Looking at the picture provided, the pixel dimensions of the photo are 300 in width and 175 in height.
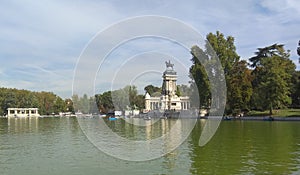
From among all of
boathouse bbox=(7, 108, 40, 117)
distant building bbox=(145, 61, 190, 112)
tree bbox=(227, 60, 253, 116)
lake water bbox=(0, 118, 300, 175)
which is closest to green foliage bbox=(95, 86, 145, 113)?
distant building bbox=(145, 61, 190, 112)

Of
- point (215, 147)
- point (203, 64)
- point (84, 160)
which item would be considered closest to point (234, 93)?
point (203, 64)

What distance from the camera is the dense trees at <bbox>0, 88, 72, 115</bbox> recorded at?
132 m

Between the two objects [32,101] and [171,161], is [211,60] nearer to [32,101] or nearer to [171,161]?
[171,161]

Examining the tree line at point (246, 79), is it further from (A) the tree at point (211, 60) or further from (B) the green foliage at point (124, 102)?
(B) the green foliage at point (124, 102)

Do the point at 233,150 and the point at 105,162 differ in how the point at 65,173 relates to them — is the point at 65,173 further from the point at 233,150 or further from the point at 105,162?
the point at 233,150

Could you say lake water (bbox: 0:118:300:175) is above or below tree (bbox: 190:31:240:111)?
below

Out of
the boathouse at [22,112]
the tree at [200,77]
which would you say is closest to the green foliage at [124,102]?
the tree at [200,77]

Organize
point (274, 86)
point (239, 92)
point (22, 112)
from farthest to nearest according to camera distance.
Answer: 1. point (22, 112)
2. point (239, 92)
3. point (274, 86)

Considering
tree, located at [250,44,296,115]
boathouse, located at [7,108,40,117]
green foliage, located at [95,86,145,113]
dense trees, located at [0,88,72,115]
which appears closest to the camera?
tree, located at [250,44,296,115]

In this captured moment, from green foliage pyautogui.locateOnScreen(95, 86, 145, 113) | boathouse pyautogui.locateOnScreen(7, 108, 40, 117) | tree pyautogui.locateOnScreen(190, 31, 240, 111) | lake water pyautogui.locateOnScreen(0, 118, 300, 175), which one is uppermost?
tree pyautogui.locateOnScreen(190, 31, 240, 111)

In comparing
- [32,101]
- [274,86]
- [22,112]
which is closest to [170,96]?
[274,86]

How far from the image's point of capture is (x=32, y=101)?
5404 inches

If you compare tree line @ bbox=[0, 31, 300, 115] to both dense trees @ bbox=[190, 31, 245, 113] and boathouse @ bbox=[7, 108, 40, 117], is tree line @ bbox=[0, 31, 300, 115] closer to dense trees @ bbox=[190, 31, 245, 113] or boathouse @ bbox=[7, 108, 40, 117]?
dense trees @ bbox=[190, 31, 245, 113]

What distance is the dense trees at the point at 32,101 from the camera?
132250mm
